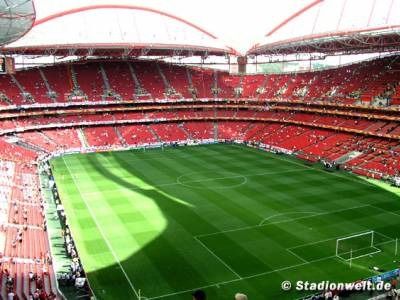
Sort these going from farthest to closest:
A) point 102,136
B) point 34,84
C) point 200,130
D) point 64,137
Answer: point 200,130 → point 34,84 → point 102,136 → point 64,137

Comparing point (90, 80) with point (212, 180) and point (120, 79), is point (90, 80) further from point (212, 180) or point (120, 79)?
point (212, 180)

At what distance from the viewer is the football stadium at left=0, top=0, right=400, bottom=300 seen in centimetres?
2441

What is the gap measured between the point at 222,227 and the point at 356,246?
8977 mm

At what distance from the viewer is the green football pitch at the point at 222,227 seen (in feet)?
79.9

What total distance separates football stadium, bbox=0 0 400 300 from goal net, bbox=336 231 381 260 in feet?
0.44

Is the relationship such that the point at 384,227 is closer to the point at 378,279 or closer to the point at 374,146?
the point at 378,279

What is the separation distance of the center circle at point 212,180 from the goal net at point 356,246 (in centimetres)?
1533

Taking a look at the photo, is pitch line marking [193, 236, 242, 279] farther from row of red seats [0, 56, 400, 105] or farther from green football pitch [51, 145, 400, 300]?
row of red seats [0, 56, 400, 105]

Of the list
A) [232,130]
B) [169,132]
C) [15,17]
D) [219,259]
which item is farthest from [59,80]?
[15,17]

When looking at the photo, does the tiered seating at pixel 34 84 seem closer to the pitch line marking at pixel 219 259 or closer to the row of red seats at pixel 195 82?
the row of red seats at pixel 195 82

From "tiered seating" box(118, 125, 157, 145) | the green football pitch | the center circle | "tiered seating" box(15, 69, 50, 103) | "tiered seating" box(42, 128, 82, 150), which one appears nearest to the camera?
the green football pitch

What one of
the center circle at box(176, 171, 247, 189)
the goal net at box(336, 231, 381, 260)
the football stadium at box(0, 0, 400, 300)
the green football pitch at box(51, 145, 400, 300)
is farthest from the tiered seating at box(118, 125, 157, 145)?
the goal net at box(336, 231, 381, 260)

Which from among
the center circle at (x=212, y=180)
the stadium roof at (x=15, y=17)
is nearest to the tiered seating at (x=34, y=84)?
the center circle at (x=212, y=180)

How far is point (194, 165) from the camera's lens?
52781mm
